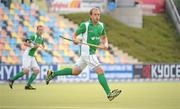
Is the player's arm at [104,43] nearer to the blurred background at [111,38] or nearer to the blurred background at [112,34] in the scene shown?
the blurred background at [111,38]

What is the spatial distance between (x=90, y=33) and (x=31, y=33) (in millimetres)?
12415

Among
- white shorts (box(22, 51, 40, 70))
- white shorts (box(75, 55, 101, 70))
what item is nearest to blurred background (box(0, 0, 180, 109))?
white shorts (box(22, 51, 40, 70))

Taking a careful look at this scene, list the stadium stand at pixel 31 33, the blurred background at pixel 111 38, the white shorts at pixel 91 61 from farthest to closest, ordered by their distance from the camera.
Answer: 1. the stadium stand at pixel 31 33
2. the blurred background at pixel 111 38
3. the white shorts at pixel 91 61

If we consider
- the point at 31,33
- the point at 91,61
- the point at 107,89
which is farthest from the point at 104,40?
the point at 31,33

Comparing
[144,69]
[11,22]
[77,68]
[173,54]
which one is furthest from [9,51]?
[77,68]

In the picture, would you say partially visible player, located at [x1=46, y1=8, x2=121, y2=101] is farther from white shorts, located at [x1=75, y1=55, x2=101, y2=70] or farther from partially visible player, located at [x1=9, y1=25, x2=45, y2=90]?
partially visible player, located at [x1=9, y1=25, x2=45, y2=90]

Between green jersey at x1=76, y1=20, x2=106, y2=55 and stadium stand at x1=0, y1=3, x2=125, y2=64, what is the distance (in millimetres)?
10775

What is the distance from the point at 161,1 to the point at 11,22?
22.0 ft

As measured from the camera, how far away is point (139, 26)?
25.8 metres

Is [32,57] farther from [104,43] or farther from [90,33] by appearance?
[104,43]

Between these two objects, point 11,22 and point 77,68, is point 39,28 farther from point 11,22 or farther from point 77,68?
point 11,22

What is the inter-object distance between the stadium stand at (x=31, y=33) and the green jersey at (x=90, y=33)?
10775 millimetres

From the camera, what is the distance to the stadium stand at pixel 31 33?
2184cm

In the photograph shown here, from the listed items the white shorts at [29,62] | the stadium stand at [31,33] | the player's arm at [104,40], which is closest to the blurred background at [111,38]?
the stadium stand at [31,33]
